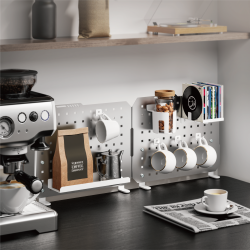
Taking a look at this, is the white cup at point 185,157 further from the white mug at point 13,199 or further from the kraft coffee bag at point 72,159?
the white mug at point 13,199

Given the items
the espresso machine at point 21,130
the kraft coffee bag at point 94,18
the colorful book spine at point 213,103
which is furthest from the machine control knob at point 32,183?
the colorful book spine at point 213,103

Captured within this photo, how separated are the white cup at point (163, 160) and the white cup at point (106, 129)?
0.27m

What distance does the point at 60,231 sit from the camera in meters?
1.73

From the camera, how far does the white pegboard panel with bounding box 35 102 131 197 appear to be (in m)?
2.03

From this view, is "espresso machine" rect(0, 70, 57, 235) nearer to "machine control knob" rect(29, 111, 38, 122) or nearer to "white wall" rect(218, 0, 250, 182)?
"machine control knob" rect(29, 111, 38, 122)

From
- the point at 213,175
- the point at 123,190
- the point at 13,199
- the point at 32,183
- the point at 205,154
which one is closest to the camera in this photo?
the point at 32,183

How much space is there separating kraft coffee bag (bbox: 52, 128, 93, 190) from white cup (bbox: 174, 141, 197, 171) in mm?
485

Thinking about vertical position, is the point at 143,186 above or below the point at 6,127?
below

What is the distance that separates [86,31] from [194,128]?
0.83m

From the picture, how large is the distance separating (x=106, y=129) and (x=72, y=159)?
198 mm

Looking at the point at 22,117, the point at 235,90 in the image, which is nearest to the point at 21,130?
the point at 22,117

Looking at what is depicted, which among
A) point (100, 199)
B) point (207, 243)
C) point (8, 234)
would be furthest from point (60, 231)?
point (207, 243)

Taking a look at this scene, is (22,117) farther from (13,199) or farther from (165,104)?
(165,104)

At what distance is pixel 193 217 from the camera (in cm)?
181
